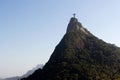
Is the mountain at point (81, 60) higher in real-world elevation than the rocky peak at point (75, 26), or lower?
lower

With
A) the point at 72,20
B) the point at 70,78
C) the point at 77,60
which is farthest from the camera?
the point at 72,20

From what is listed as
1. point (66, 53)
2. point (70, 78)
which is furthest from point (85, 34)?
point (70, 78)

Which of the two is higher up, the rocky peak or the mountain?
the rocky peak

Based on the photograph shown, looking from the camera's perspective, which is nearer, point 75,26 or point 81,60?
point 81,60

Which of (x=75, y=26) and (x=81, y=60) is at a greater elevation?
(x=75, y=26)

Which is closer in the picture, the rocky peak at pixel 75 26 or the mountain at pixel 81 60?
the mountain at pixel 81 60

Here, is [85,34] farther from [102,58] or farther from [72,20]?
[102,58]

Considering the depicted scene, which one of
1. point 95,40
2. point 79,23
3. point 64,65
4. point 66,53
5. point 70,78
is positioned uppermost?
point 79,23

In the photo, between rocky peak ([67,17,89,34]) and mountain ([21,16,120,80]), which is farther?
rocky peak ([67,17,89,34])
